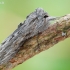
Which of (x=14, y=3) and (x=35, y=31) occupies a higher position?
(x=14, y=3)

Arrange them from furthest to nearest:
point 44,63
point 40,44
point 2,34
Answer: point 2,34, point 44,63, point 40,44

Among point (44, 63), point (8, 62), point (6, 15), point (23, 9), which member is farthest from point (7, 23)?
point (8, 62)

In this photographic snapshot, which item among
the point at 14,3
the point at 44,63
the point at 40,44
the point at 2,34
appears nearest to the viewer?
the point at 40,44

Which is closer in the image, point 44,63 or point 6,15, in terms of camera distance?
point 44,63

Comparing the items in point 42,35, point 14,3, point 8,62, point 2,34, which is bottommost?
point 8,62

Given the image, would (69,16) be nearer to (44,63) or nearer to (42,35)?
(42,35)

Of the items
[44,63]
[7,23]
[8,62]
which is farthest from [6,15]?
[8,62]
